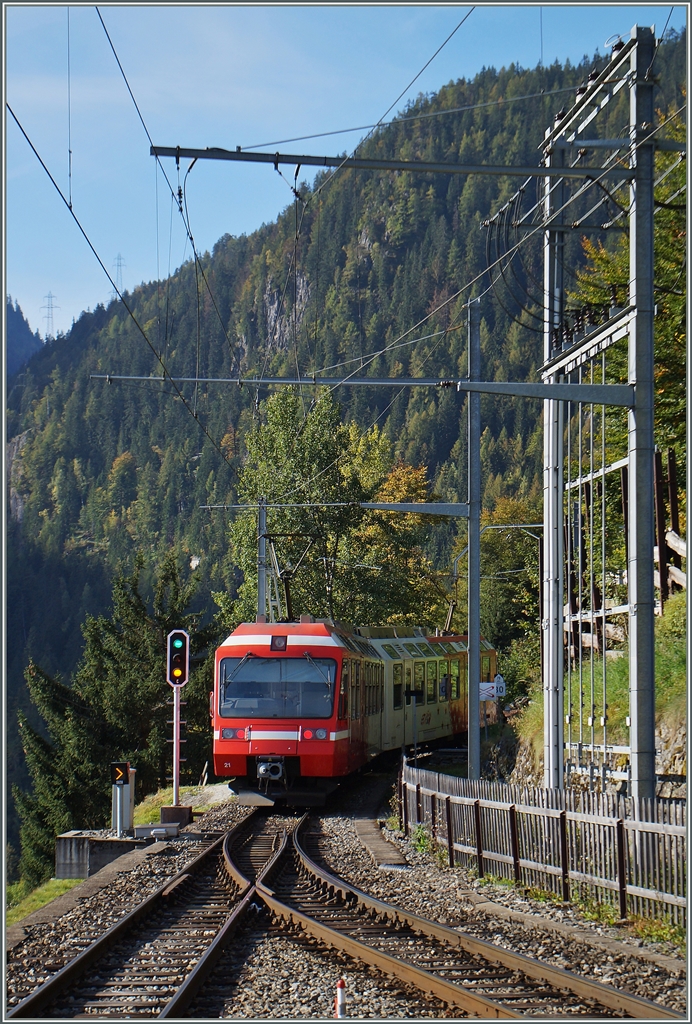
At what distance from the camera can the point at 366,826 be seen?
18.2 metres

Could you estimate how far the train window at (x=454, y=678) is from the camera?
1387 inches

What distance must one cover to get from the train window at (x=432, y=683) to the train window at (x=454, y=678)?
241 centimetres

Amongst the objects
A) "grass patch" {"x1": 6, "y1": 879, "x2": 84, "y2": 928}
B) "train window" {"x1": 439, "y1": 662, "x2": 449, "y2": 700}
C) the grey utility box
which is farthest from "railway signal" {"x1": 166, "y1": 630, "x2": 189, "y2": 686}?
"train window" {"x1": 439, "y1": 662, "x2": 449, "y2": 700}

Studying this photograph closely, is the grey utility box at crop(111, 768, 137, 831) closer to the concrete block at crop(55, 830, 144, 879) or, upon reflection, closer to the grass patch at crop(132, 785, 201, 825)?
the concrete block at crop(55, 830, 144, 879)

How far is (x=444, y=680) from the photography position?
33844mm

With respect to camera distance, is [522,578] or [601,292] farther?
[522,578]

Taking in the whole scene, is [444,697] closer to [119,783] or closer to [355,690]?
[355,690]

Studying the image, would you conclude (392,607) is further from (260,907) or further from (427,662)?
(260,907)

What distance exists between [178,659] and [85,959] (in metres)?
9.66

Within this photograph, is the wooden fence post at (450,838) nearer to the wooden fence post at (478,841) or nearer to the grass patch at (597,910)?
the wooden fence post at (478,841)

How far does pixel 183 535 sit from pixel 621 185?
13811 centimetres

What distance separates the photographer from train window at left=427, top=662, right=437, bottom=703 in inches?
1252

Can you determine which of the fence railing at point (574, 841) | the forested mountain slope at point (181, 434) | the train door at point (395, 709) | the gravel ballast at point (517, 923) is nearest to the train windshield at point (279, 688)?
the gravel ballast at point (517, 923)

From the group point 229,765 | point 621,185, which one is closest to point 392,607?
point 229,765
